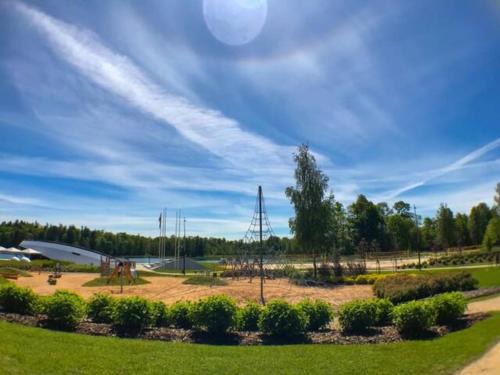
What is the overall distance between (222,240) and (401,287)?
108158 millimetres

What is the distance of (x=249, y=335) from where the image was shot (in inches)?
374

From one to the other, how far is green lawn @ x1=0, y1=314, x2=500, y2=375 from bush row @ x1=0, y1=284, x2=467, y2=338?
0.76 meters

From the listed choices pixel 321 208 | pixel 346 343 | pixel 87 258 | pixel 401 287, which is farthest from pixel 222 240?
pixel 346 343

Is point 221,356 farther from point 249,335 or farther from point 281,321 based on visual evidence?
point 281,321

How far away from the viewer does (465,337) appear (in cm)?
817

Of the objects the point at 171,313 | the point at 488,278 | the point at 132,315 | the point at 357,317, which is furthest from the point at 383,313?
the point at 488,278

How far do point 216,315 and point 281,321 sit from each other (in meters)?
1.49

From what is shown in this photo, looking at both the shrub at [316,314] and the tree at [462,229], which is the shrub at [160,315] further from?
the tree at [462,229]

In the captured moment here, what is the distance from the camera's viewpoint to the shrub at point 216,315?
30.5 ft

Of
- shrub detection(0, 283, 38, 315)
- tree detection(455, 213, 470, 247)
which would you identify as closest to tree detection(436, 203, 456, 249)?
tree detection(455, 213, 470, 247)

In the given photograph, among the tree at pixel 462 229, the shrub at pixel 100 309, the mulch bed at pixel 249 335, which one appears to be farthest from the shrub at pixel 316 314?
the tree at pixel 462 229

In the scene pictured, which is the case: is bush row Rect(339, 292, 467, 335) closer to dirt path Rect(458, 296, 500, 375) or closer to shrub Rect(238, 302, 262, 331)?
dirt path Rect(458, 296, 500, 375)

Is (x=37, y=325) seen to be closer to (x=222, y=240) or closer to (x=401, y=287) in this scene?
(x=401, y=287)

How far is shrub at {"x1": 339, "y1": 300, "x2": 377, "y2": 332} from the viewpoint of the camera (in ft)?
31.5
